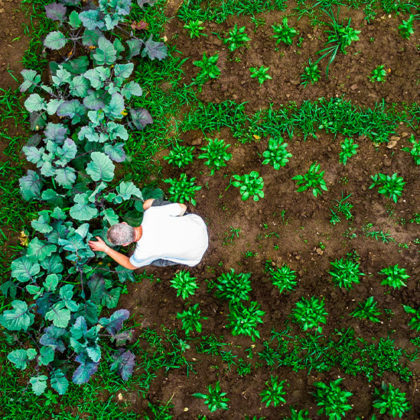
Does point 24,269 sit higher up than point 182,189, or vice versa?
point 182,189

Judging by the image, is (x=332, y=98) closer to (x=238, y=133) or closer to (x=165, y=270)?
(x=238, y=133)

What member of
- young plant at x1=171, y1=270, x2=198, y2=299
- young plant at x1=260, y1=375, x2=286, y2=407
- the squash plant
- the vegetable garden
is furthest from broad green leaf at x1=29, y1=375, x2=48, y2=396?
young plant at x1=260, y1=375, x2=286, y2=407

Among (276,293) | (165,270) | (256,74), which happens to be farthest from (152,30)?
(276,293)

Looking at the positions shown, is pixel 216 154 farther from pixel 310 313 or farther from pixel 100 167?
pixel 310 313

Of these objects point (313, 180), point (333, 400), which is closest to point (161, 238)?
point (313, 180)

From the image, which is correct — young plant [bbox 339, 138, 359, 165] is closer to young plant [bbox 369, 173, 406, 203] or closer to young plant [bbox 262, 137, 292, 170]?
young plant [bbox 369, 173, 406, 203]

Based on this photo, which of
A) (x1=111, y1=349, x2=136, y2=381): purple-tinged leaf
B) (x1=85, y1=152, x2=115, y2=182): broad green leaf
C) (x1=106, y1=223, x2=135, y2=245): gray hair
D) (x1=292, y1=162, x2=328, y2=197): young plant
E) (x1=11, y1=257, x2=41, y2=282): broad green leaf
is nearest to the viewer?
(x1=106, y1=223, x2=135, y2=245): gray hair
